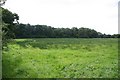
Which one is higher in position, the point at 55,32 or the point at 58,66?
the point at 55,32

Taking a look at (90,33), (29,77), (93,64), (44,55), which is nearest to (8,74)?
(29,77)

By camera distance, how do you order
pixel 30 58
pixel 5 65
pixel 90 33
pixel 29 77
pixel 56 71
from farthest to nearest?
pixel 90 33 < pixel 30 58 < pixel 5 65 < pixel 56 71 < pixel 29 77

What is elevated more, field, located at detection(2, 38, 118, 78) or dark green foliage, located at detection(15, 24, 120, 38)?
dark green foliage, located at detection(15, 24, 120, 38)

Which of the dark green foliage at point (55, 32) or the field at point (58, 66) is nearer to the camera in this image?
the field at point (58, 66)

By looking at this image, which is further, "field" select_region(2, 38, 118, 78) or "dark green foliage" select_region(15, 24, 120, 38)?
"dark green foliage" select_region(15, 24, 120, 38)

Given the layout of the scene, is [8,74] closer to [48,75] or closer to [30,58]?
[48,75]

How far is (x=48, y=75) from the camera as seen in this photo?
24281mm

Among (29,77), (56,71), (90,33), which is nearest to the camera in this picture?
(29,77)

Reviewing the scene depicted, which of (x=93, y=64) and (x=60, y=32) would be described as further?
(x=60, y=32)

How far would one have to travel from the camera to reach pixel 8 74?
24.5 metres

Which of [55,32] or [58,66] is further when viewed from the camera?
[55,32]

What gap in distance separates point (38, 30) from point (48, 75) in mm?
58817

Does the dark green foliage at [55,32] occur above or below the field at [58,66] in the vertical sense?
above

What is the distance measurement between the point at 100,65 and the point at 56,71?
13.1 ft
